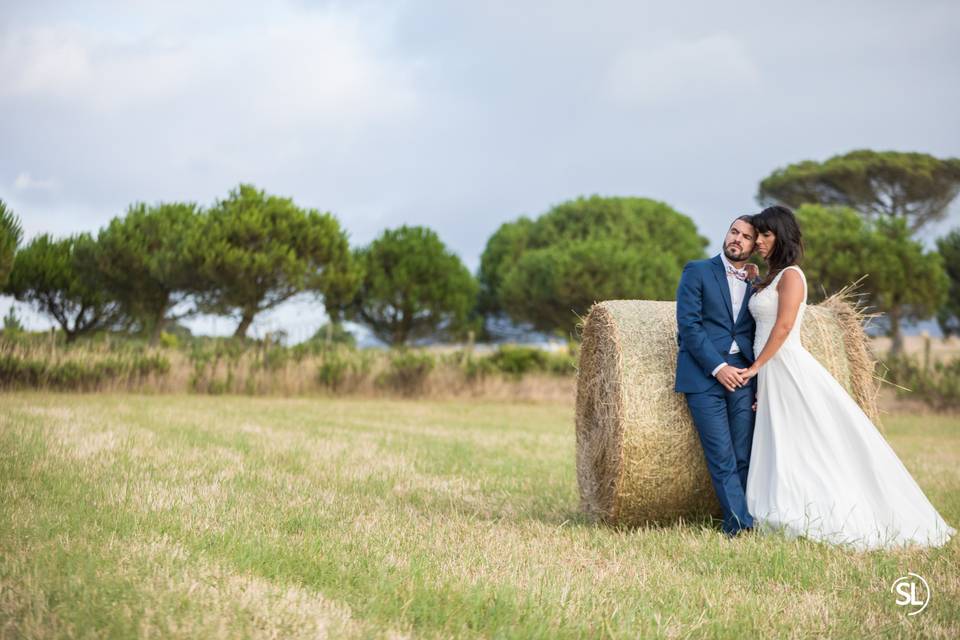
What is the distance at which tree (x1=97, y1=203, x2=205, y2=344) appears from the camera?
2905 centimetres

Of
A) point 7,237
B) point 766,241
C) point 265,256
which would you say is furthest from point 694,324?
point 265,256

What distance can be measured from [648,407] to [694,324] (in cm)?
64

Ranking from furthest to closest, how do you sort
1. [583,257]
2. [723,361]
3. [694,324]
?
[583,257] → [694,324] → [723,361]

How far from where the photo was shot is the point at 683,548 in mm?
4926

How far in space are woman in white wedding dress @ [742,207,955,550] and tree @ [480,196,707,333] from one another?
29.9 m

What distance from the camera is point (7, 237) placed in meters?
16.7

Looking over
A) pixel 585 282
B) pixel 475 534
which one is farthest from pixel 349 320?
pixel 475 534

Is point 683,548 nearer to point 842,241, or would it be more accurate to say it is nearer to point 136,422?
point 136,422

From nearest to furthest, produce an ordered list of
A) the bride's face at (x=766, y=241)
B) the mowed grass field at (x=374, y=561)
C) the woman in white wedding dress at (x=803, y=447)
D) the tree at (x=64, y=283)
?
the mowed grass field at (x=374, y=561) → the woman in white wedding dress at (x=803, y=447) → the bride's face at (x=766, y=241) → the tree at (x=64, y=283)

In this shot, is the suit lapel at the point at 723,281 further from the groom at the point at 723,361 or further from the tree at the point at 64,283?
the tree at the point at 64,283

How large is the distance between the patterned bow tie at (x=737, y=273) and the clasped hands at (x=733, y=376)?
66 cm

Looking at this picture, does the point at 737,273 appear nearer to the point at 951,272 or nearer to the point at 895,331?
the point at 895,331

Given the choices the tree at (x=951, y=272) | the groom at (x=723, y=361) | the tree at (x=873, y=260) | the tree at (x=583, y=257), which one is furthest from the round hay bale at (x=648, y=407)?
the tree at (x=951, y=272)

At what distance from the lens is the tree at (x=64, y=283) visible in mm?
26734
